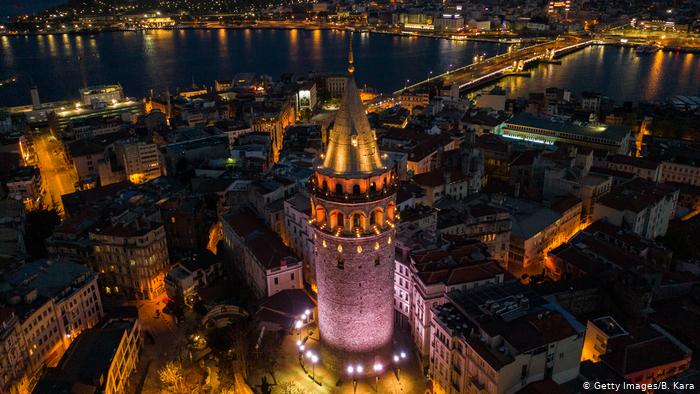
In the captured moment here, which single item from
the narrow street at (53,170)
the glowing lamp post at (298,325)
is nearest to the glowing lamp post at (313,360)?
the glowing lamp post at (298,325)

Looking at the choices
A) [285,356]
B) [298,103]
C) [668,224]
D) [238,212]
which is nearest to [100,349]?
[285,356]

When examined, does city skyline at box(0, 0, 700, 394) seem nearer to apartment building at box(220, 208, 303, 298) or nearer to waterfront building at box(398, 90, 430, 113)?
apartment building at box(220, 208, 303, 298)

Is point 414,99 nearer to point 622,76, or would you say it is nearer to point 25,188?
point 25,188

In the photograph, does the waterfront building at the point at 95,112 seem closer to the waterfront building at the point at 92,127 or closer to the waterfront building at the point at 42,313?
the waterfront building at the point at 92,127

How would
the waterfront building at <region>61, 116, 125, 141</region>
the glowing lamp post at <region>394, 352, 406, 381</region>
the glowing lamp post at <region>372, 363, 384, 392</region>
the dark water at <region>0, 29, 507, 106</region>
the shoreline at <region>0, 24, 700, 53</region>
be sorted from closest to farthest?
the glowing lamp post at <region>372, 363, 384, 392</region> → the glowing lamp post at <region>394, 352, 406, 381</region> → the waterfront building at <region>61, 116, 125, 141</region> → the dark water at <region>0, 29, 507, 106</region> → the shoreline at <region>0, 24, 700, 53</region>

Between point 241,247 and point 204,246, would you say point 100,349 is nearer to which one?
point 241,247

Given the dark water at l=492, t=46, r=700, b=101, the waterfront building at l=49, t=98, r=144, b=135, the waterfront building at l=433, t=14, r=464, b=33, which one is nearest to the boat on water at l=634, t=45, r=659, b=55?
the dark water at l=492, t=46, r=700, b=101
